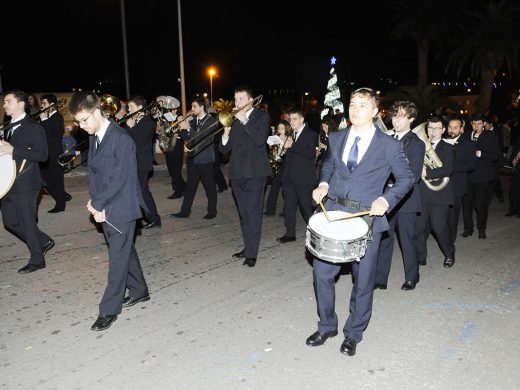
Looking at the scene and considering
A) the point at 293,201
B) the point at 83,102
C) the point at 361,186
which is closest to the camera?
the point at 361,186

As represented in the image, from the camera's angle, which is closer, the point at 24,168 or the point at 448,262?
the point at 24,168

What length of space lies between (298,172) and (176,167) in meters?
4.34

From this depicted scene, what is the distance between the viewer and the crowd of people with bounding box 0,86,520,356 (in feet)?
13.4

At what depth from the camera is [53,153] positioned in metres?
9.47

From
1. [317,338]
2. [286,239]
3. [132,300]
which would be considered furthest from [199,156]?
[317,338]

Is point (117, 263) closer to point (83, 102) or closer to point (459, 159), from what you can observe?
point (83, 102)

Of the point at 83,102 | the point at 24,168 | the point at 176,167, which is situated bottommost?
the point at 176,167

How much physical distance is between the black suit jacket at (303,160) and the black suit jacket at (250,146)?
122 cm

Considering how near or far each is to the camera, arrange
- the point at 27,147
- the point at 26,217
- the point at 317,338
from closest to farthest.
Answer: the point at 317,338 < the point at 27,147 < the point at 26,217

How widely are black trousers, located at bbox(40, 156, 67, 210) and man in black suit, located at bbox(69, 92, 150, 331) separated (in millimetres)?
5225

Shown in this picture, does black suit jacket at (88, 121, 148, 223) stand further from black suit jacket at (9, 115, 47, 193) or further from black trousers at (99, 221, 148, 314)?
black suit jacket at (9, 115, 47, 193)

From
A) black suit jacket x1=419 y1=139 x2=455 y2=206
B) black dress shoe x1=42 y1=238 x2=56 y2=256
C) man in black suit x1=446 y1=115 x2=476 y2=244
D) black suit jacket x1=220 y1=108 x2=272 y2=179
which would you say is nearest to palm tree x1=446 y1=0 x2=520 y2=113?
man in black suit x1=446 y1=115 x2=476 y2=244

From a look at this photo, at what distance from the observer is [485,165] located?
8.02 metres

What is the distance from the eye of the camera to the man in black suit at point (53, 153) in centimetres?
936
